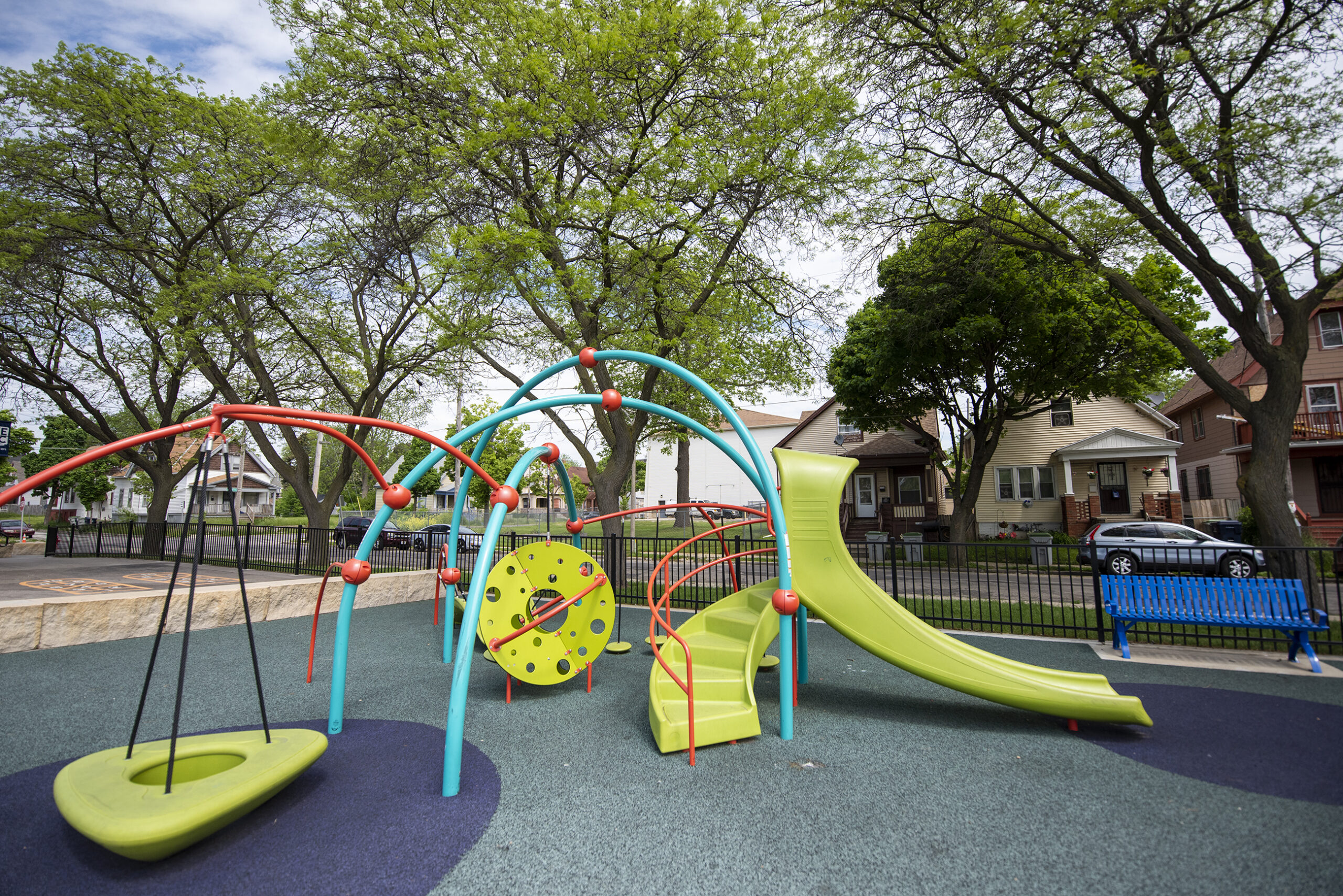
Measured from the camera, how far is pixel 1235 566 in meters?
12.9

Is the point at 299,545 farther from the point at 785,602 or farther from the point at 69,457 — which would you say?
Result: the point at 69,457

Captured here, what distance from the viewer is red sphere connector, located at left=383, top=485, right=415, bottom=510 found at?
13.7 feet

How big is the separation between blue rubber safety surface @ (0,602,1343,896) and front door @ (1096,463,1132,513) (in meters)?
20.9

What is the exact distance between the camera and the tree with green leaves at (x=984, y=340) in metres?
14.2

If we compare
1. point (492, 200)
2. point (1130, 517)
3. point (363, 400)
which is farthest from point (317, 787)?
point (1130, 517)

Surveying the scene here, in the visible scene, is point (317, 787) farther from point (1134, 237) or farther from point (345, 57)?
point (1134, 237)

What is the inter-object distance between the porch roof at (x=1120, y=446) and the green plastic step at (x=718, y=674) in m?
22.9

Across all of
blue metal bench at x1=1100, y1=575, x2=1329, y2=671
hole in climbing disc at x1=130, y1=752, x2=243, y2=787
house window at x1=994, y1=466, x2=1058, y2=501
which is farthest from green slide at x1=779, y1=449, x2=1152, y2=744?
house window at x1=994, y1=466, x2=1058, y2=501

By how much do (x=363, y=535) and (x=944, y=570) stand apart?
1581 cm

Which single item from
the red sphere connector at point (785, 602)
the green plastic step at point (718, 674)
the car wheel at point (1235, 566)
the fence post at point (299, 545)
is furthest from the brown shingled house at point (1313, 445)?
the fence post at point (299, 545)

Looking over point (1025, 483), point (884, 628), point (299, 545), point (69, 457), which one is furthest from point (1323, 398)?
A: point (69, 457)

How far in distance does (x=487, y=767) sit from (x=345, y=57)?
474 inches

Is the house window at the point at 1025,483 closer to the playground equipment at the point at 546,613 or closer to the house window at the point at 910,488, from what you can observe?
the house window at the point at 910,488

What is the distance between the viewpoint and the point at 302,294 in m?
14.5
